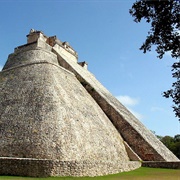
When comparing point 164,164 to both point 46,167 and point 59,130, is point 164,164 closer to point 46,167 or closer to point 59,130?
point 59,130

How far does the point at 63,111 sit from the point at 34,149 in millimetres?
3088

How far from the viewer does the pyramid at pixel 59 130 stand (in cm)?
1204

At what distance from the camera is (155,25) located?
6973 mm

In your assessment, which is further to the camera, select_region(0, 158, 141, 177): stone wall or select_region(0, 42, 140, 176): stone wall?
select_region(0, 42, 140, 176): stone wall

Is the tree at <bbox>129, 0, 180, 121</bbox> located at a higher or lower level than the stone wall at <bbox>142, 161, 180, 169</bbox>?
higher

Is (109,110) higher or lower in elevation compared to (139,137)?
higher

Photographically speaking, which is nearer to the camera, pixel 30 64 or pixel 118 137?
pixel 118 137

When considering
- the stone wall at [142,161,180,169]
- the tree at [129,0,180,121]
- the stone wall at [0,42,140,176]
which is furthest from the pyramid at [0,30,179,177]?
the tree at [129,0,180,121]

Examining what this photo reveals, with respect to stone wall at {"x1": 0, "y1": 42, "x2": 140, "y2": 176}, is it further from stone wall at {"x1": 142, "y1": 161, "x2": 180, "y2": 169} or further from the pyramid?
stone wall at {"x1": 142, "y1": 161, "x2": 180, "y2": 169}

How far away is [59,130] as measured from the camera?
45.5 feet

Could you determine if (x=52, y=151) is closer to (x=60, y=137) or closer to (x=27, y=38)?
(x=60, y=137)

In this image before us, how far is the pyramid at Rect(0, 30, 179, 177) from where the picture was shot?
12.0m

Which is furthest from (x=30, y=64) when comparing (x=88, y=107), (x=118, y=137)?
(x=118, y=137)

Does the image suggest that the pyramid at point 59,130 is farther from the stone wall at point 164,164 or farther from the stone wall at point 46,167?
the stone wall at point 164,164
